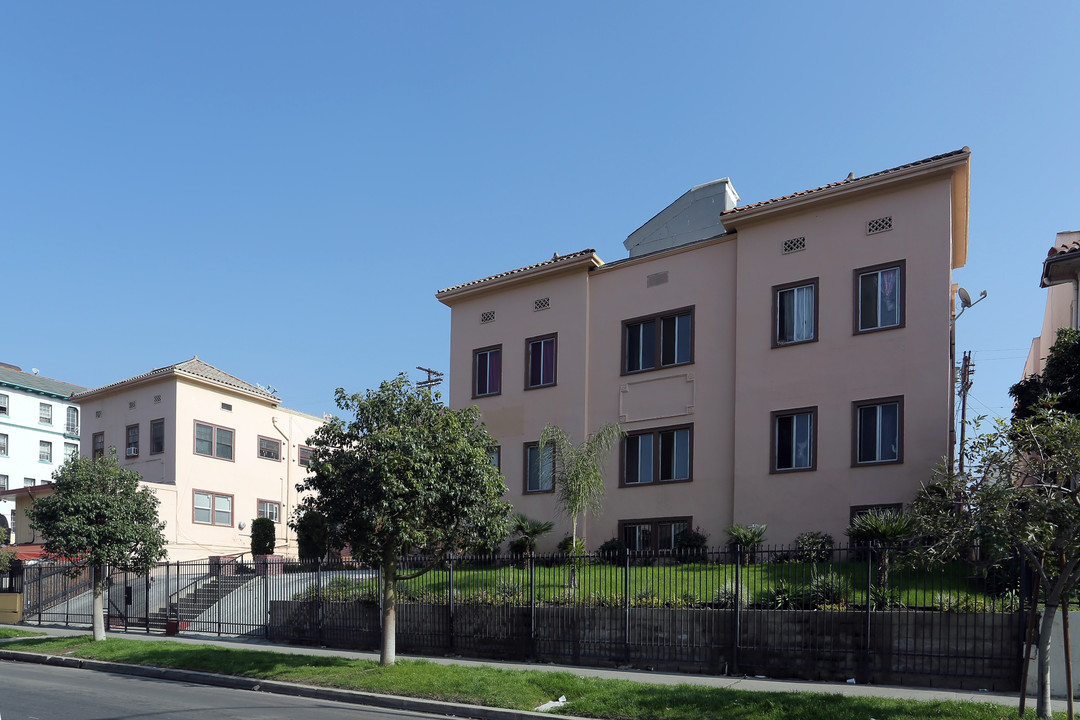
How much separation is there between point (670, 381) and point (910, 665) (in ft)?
38.2

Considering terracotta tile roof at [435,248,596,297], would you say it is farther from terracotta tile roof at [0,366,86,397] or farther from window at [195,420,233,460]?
terracotta tile roof at [0,366,86,397]

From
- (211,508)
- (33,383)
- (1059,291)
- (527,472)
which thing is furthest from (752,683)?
(33,383)

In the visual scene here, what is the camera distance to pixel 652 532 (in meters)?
A: 24.7

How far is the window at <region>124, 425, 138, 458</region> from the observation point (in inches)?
1586

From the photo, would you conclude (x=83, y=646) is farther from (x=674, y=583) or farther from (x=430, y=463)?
(x=674, y=583)

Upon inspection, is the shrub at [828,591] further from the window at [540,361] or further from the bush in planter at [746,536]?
the window at [540,361]

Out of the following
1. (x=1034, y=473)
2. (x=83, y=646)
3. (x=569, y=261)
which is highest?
(x=569, y=261)

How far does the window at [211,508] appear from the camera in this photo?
38.9 m

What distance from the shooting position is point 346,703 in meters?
14.2

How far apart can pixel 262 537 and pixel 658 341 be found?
18.4m

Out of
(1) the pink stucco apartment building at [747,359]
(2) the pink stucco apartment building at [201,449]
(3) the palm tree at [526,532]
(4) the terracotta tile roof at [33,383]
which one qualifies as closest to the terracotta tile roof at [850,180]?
(1) the pink stucco apartment building at [747,359]

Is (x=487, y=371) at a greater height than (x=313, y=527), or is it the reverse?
(x=487, y=371)

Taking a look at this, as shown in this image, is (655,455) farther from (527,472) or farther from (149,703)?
(149,703)

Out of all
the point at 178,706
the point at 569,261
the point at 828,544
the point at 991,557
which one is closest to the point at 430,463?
the point at 178,706
